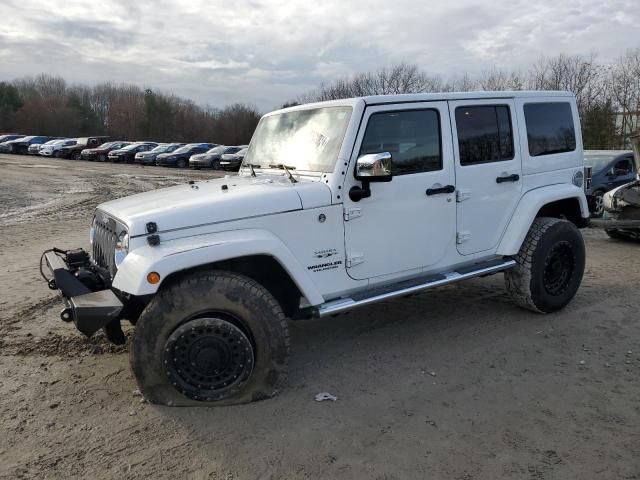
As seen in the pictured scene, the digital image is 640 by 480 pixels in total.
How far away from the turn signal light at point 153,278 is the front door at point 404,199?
1414 millimetres

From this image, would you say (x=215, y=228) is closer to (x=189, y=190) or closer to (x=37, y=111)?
(x=189, y=190)

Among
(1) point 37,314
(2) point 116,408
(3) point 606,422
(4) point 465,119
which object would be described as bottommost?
(3) point 606,422

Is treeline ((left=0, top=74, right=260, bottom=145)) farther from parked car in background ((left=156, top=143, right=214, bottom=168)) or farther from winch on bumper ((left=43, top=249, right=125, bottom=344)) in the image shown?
winch on bumper ((left=43, top=249, right=125, bottom=344))

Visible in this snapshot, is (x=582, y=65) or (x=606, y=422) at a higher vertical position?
(x=582, y=65)

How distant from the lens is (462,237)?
470cm

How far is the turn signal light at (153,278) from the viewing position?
325 cm

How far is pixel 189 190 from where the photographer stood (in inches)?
169

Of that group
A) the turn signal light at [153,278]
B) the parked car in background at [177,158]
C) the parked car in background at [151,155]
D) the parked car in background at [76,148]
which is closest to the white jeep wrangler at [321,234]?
the turn signal light at [153,278]

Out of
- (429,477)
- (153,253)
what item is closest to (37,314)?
(153,253)

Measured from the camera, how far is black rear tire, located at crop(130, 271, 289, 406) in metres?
3.45

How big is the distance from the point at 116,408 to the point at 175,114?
222 feet

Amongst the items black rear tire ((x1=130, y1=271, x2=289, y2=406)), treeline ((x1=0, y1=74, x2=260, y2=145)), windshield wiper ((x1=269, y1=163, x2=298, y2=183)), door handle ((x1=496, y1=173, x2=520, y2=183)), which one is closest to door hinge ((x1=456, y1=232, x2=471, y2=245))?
door handle ((x1=496, y1=173, x2=520, y2=183))

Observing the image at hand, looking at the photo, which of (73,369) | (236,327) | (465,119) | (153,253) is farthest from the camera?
(465,119)

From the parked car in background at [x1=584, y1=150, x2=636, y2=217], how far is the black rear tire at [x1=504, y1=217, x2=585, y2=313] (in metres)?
6.95
